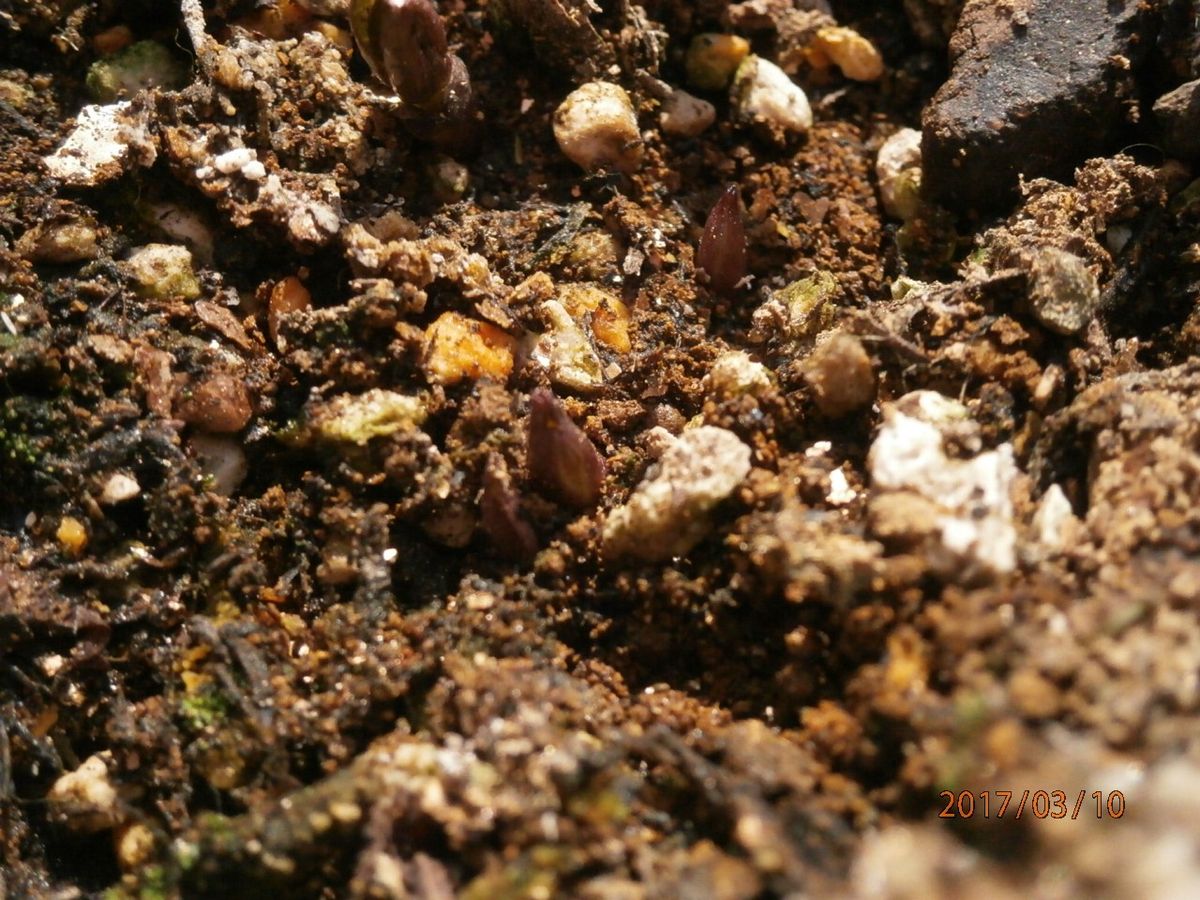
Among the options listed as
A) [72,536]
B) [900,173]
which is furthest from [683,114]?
[72,536]

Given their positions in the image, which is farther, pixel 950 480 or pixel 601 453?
pixel 601 453

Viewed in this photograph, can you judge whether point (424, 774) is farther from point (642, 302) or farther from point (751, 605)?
point (642, 302)

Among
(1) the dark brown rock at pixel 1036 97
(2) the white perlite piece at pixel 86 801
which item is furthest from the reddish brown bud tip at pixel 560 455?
(1) the dark brown rock at pixel 1036 97

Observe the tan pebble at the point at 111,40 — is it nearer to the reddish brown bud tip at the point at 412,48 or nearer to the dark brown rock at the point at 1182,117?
the reddish brown bud tip at the point at 412,48

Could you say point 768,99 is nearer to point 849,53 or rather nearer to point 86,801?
point 849,53

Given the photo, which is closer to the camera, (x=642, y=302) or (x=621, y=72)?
(x=642, y=302)

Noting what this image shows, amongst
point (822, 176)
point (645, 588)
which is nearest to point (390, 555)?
point (645, 588)

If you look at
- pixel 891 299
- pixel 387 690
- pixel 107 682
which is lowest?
pixel 107 682
